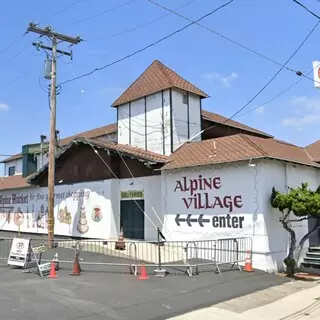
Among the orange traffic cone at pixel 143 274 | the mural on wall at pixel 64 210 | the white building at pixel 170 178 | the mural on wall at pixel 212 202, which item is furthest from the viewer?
the mural on wall at pixel 64 210

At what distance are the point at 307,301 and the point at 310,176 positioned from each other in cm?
923

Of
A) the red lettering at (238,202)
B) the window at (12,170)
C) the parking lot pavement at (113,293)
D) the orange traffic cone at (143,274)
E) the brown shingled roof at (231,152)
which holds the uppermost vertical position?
the window at (12,170)

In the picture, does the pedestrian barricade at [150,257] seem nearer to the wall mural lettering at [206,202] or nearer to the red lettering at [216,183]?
the wall mural lettering at [206,202]

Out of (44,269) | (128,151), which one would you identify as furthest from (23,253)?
(128,151)

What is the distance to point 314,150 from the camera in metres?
21.8

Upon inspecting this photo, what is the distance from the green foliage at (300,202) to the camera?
14250 millimetres

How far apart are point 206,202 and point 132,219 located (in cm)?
522

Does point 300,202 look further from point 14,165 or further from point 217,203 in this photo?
point 14,165

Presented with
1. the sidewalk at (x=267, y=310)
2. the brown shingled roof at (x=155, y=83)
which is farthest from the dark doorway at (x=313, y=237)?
the brown shingled roof at (x=155, y=83)

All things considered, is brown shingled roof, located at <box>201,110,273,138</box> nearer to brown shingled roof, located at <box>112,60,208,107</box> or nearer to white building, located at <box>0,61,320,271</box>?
white building, located at <box>0,61,320,271</box>

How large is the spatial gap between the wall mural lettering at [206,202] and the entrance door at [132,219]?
2843 mm

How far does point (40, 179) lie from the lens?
2798 cm

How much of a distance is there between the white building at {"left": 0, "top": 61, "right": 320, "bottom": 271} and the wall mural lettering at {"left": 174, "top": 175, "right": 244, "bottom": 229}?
1.6 inches

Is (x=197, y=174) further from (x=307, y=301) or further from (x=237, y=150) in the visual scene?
(x=307, y=301)
